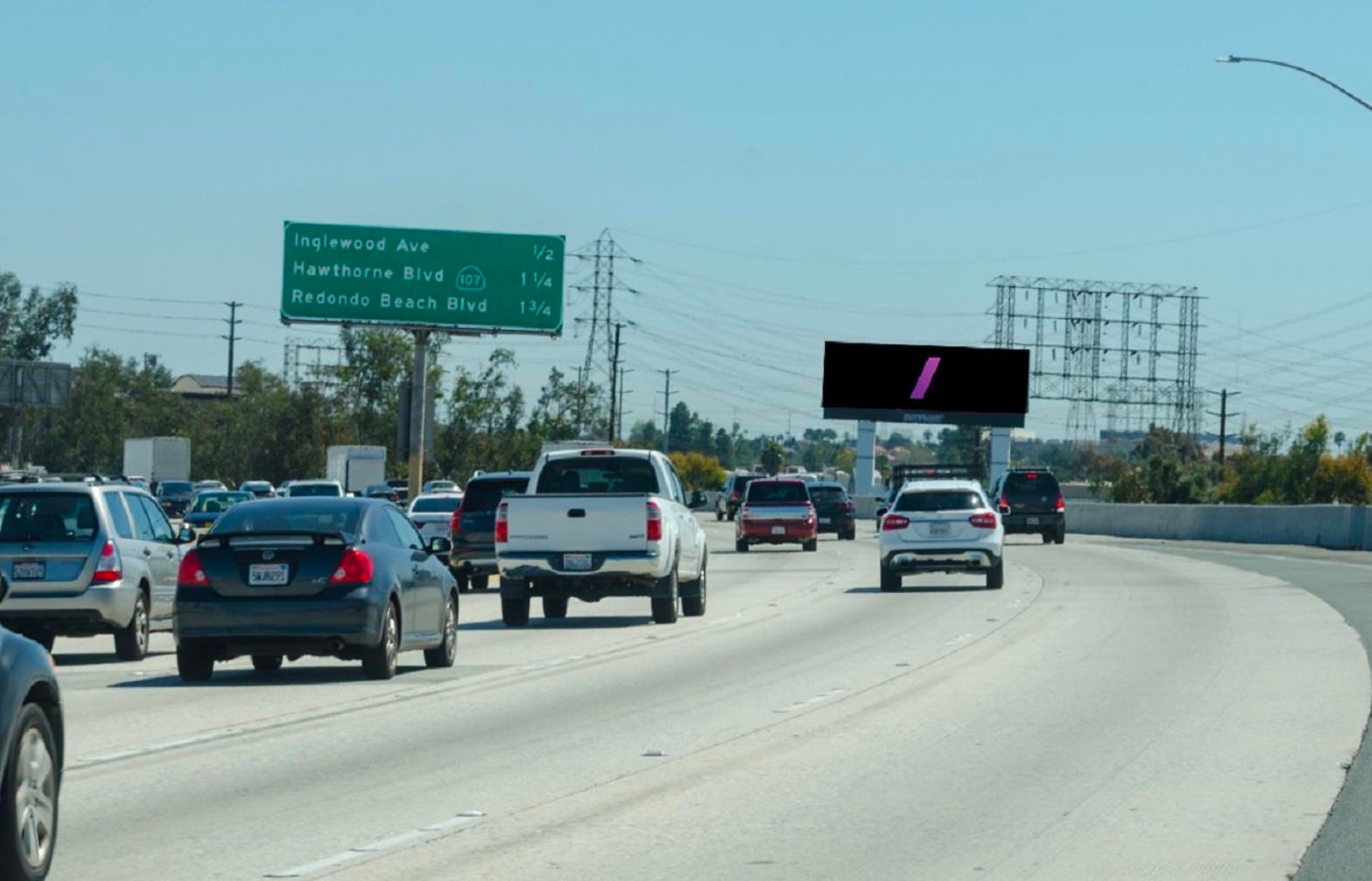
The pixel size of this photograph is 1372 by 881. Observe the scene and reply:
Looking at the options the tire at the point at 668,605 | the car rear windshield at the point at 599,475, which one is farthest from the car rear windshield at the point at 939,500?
the tire at the point at 668,605

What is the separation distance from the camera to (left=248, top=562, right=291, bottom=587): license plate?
1844 cm

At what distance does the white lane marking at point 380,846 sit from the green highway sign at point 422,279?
164 feet

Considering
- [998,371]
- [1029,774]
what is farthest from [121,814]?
[998,371]

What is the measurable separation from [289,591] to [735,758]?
6.13 m

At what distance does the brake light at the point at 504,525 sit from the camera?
2653 cm

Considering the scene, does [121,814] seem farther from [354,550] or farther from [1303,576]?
[1303,576]

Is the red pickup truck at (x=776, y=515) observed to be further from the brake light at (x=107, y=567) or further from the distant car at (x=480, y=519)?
the brake light at (x=107, y=567)

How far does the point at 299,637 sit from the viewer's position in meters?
18.3

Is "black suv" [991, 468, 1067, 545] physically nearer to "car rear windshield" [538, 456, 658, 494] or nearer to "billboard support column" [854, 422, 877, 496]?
"car rear windshield" [538, 456, 658, 494]

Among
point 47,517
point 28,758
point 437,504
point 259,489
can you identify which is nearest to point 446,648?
point 47,517

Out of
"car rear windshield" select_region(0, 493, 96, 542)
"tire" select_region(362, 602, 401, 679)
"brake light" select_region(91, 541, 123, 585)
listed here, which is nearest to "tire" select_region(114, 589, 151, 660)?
"brake light" select_region(91, 541, 123, 585)

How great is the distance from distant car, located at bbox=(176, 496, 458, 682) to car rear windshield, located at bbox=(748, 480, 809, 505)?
36389 millimetres

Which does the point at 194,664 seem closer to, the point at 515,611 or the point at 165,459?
the point at 515,611

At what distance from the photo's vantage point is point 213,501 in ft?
210
